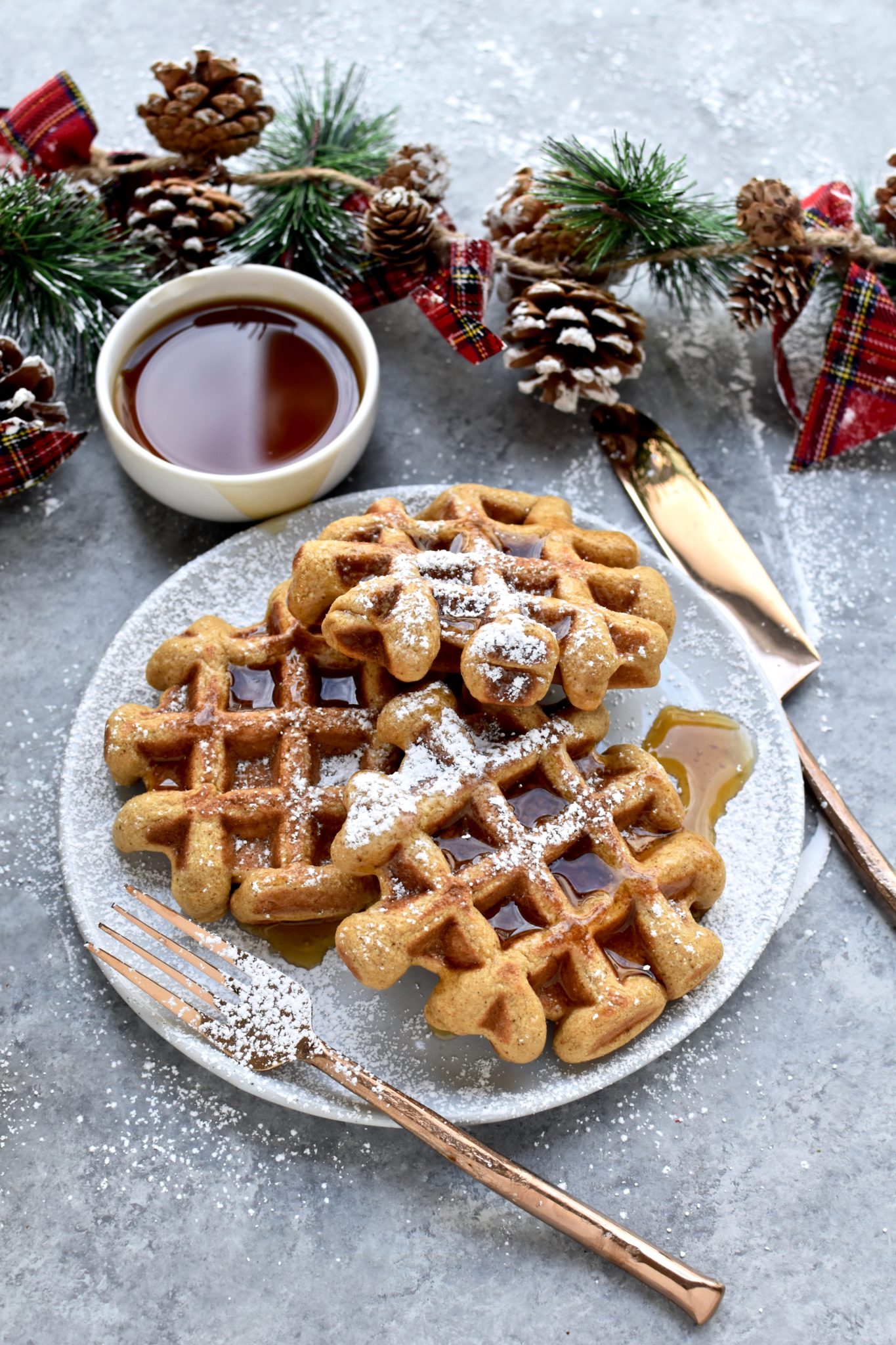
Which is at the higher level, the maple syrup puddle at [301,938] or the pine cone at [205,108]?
the pine cone at [205,108]

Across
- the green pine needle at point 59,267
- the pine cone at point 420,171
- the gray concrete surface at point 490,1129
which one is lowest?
the gray concrete surface at point 490,1129

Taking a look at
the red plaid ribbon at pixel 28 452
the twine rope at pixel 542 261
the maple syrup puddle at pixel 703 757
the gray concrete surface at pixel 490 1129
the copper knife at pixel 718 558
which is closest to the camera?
the gray concrete surface at pixel 490 1129

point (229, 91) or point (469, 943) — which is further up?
point (229, 91)

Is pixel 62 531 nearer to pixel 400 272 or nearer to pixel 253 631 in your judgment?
Result: pixel 253 631

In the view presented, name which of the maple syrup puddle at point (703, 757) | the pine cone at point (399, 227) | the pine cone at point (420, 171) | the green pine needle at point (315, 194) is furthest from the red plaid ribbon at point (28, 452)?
the maple syrup puddle at point (703, 757)

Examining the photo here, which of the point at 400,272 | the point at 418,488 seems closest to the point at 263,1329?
the point at 418,488

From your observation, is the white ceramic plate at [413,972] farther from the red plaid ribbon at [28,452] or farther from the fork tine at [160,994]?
the red plaid ribbon at [28,452]
